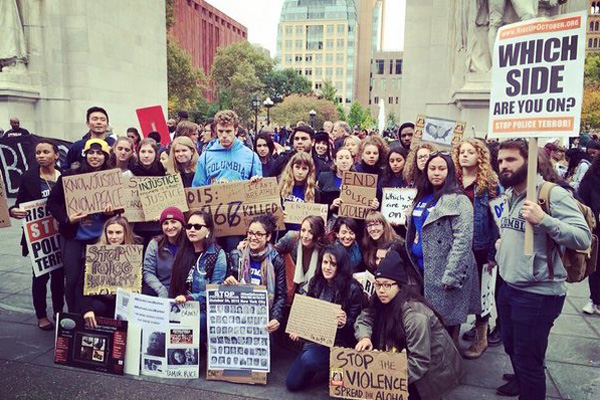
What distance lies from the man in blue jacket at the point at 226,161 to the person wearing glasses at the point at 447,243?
209 centimetres

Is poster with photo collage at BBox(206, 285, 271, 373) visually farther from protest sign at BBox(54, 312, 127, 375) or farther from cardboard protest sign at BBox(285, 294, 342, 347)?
protest sign at BBox(54, 312, 127, 375)

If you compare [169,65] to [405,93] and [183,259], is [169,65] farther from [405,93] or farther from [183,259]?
[183,259]

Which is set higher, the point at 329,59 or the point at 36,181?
the point at 329,59

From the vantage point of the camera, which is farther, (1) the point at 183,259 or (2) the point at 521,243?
(1) the point at 183,259

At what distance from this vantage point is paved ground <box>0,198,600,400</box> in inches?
165

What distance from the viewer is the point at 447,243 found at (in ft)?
14.4

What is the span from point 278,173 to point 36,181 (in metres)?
2.83

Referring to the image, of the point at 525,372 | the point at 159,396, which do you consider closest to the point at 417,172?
the point at 525,372

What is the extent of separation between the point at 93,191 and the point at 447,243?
352 cm

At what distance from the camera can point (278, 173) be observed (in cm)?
659


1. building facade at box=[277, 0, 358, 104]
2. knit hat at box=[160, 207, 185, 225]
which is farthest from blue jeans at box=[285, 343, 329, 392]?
building facade at box=[277, 0, 358, 104]

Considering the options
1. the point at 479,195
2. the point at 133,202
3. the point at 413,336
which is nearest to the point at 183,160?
the point at 133,202

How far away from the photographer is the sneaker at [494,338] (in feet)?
17.4

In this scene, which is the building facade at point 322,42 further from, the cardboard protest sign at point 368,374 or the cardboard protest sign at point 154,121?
the cardboard protest sign at point 368,374
